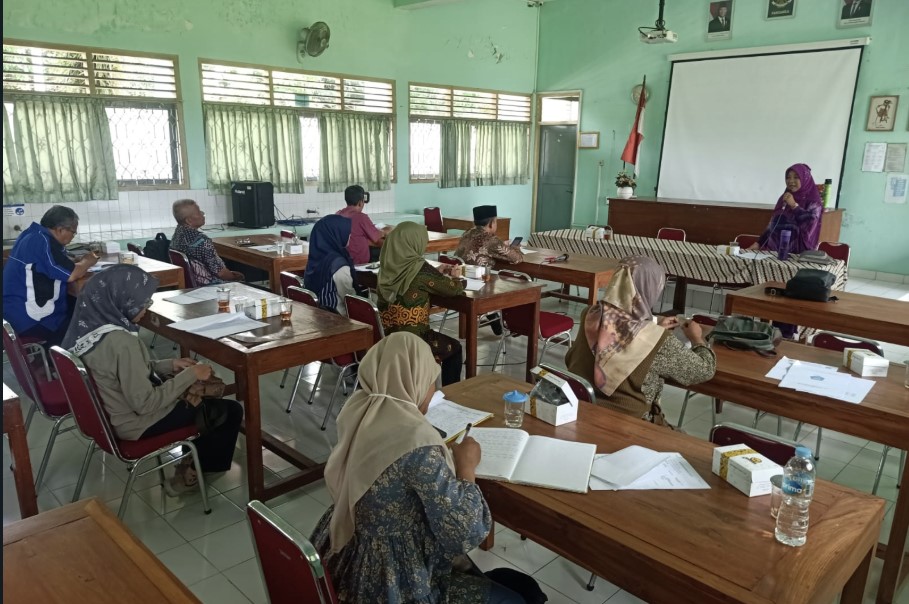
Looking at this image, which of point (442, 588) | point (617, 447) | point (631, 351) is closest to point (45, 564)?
point (442, 588)

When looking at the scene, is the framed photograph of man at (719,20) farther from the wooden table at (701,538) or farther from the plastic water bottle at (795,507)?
the plastic water bottle at (795,507)

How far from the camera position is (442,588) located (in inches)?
65.8

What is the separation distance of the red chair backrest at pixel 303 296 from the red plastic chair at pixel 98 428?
3.90ft

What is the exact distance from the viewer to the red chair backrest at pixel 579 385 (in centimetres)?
246

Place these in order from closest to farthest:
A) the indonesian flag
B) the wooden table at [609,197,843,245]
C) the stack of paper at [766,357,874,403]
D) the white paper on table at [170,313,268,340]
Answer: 1. the stack of paper at [766,357,874,403]
2. the white paper on table at [170,313,268,340]
3. the wooden table at [609,197,843,245]
4. the indonesian flag

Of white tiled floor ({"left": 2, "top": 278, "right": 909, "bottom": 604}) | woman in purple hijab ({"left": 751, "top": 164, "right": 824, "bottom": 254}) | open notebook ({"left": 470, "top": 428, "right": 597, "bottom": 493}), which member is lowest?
white tiled floor ({"left": 2, "top": 278, "right": 909, "bottom": 604})

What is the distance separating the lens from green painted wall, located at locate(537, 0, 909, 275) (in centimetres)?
764

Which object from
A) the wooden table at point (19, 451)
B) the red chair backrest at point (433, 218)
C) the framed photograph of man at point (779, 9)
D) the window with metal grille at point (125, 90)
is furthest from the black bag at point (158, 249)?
the framed photograph of man at point (779, 9)

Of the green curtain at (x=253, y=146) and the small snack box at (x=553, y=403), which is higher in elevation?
the green curtain at (x=253, y=146)

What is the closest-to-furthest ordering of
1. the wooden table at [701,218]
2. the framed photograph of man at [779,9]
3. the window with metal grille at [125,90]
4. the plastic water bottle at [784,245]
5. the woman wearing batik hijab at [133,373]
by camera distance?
the woman wearing batik hijab at [133,373], the plastic water bottle at [784,245], the window with metal grille at [125,90], the wooden table at [701,218], the framed photograph of man at [779,9]

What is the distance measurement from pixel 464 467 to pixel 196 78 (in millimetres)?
6516

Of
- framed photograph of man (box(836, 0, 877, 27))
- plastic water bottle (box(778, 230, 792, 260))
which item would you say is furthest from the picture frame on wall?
plastic water bottle (box(778, 230, 792, 260))

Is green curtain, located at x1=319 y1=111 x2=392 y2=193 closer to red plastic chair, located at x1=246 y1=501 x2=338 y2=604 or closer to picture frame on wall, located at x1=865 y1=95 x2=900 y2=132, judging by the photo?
picture frame on wall, located at x1=865 y1=95 x2=900 y2=132

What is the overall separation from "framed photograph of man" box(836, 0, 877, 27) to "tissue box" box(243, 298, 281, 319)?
764 centimetres
